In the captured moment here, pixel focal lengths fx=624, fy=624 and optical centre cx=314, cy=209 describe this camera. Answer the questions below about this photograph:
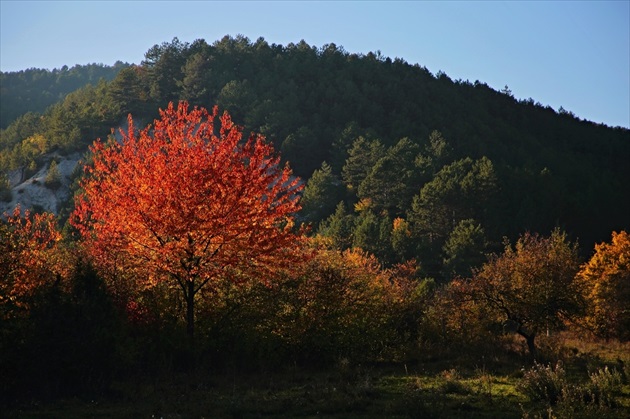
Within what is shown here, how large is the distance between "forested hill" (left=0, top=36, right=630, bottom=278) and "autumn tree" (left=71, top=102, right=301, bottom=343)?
159 ft

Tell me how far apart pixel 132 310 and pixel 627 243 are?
145 ft

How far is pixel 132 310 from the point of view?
2200 centimetres

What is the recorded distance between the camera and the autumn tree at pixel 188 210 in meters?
20.9

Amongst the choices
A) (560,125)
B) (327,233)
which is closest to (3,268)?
(327,233)

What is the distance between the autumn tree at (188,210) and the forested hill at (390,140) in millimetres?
48537

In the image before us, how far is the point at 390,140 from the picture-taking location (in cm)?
12644

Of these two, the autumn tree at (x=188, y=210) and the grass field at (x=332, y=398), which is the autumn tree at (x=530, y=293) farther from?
the autumn tree at (x=188, y=210)

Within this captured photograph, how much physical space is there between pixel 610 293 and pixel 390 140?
281 feet

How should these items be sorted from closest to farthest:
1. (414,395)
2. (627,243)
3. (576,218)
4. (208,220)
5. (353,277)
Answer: (414,395)
(208,220)
(353,277)
(627,243)
(576,218)

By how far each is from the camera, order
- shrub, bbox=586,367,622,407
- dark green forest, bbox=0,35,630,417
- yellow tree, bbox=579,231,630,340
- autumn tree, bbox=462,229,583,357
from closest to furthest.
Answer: shrub, bbox=586,367,622,407 < dark green forest, bbox=0,35,630,417 < autumn tree, bbox=462,229,583,357 < yellow tree, bbox=579,231,630,340

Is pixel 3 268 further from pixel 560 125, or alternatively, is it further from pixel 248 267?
pixel 560 125

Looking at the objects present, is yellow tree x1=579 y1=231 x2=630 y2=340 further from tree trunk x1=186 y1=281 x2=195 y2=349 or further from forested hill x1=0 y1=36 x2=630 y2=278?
tree trunk x1=186 y1=281 x2=195 y2=349

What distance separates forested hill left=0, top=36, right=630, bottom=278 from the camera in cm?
8000

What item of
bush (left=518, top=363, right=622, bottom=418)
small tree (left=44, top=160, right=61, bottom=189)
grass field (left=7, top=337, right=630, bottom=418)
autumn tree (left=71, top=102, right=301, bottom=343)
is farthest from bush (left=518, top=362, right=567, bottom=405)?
small tree (left=44, top=160, right=61, bottom=189)
